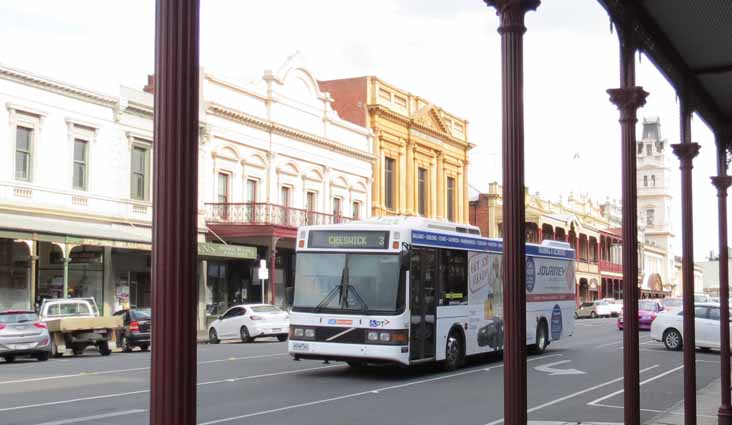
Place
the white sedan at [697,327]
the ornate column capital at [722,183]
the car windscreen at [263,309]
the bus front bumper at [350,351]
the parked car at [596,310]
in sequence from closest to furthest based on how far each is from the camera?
1. the ornate column capital at [722,183]
2. the bus front bumper at [350,351]
3. the white sedan at [697,327]
4. the car windscreen at [263,309]
5. the parked car at [596,310]

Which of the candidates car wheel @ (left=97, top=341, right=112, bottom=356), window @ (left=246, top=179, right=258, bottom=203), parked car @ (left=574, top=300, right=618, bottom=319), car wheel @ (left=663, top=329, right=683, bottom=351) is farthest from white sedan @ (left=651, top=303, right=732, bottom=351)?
parked car @ (left=574, top=300, right=618, bottom=319)

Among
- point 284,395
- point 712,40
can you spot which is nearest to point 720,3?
point 712,40

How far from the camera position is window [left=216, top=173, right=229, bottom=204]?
39156mm

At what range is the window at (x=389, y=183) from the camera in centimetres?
5191

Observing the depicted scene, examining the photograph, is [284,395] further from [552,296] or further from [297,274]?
[552,296]

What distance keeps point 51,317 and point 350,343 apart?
11302 millimetres

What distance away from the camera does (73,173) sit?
3269 cm

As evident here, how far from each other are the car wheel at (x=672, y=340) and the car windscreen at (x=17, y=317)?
58.5 feet

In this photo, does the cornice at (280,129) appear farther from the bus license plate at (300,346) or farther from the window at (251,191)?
the bus license plate at (300,346)

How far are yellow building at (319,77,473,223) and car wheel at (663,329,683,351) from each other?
24.4 metres

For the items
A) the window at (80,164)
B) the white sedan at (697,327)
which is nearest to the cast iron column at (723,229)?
the white sedan at (697,327)

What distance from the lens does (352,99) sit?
50.7 m

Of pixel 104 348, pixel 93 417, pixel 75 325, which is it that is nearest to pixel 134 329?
pixel 104 348

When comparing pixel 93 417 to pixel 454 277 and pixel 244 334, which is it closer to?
pixel 454 277
